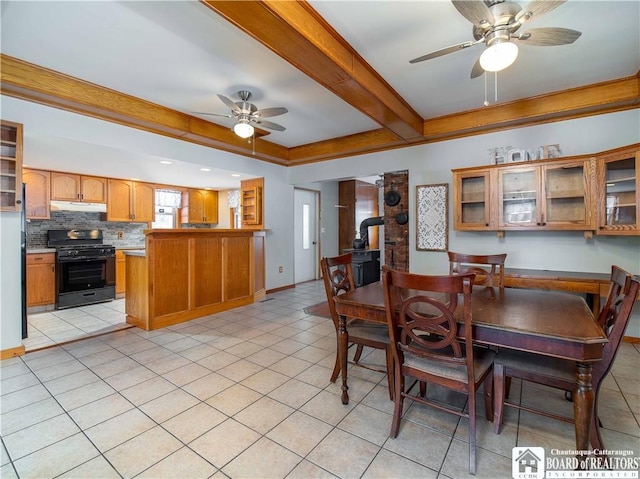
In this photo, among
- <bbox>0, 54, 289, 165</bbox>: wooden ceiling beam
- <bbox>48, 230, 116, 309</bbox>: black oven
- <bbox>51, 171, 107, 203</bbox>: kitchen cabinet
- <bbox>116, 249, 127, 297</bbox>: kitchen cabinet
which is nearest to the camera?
<bbox>0, 54, 289, 165</bbox>: wooden ceiling beam

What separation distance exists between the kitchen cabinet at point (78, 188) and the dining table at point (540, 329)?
5065 millimetres

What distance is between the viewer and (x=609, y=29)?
87.3 inches

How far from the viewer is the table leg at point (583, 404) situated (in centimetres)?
142

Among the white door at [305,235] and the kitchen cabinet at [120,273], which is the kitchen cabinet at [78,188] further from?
the white door at [305,235]

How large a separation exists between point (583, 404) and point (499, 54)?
201 centimetres

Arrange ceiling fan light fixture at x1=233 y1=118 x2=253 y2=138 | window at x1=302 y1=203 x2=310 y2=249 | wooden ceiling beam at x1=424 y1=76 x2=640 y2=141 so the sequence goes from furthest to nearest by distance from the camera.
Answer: window at x1=302 y1=203 x2=310 y2=249
ceiling fan light fixture at x1=233 y1=118 x2=253 y2=138
wooden ceiling beam at x1=424 y1=76 x2=640 y2=141

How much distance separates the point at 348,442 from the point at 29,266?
17.0 ft

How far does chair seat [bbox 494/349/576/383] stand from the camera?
5.29 feet

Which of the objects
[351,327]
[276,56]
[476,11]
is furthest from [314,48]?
[351,327]

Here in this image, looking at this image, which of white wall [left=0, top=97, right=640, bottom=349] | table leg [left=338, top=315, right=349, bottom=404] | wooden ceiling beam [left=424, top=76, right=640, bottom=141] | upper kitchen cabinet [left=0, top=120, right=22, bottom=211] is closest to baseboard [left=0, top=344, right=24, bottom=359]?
white wall [left=0, top=97, right=640, bottom=349]

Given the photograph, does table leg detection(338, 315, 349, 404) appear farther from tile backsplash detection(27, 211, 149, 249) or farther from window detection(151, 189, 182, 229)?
window detection(151, 189, 182, 229)

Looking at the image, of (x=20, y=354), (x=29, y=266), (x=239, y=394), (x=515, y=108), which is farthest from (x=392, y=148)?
(x=29, y=266)

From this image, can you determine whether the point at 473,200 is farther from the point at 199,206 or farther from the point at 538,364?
the point at 199,206

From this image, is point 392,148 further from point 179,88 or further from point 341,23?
point 179,88
